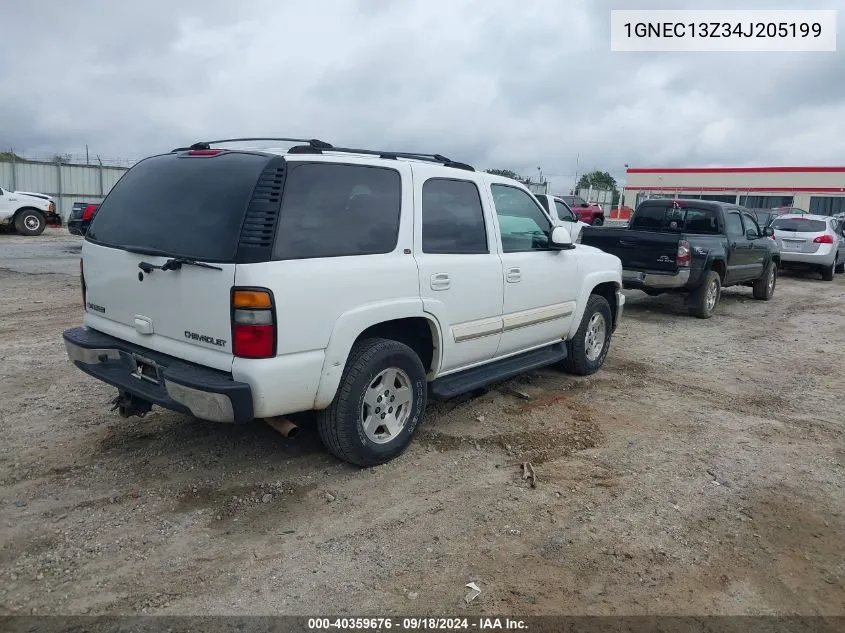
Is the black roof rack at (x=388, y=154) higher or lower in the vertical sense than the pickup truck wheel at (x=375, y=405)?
higher

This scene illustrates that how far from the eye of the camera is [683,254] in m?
9.27

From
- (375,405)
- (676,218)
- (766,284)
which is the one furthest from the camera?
(766,284)

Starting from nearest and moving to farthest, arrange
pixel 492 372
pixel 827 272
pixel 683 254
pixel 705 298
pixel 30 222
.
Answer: pixel 492 372, pixel 683 254, pixel 705 298, pixel 827 272, pixel 30 222

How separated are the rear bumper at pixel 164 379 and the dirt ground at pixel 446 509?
1.92ft

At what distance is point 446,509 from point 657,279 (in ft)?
22.4

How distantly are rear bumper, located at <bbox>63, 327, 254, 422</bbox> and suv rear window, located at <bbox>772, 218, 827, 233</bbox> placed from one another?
16067 mm

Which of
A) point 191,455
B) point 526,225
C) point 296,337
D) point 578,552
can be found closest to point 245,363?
point 296,337

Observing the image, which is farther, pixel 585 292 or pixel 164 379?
pixel 585 292

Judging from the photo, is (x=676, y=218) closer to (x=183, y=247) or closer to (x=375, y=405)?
(x=375, y=405)

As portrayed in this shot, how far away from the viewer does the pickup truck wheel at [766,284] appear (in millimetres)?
12102

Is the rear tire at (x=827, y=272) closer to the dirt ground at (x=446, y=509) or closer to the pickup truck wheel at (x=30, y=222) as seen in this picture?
the dirt ground at (x=446, y=509)

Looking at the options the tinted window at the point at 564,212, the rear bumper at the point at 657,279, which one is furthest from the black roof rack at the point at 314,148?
the tinted window at the point at 564,212

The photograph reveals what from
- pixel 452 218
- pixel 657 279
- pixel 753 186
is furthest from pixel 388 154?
pixel 753 186

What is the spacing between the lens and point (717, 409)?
5598mm
